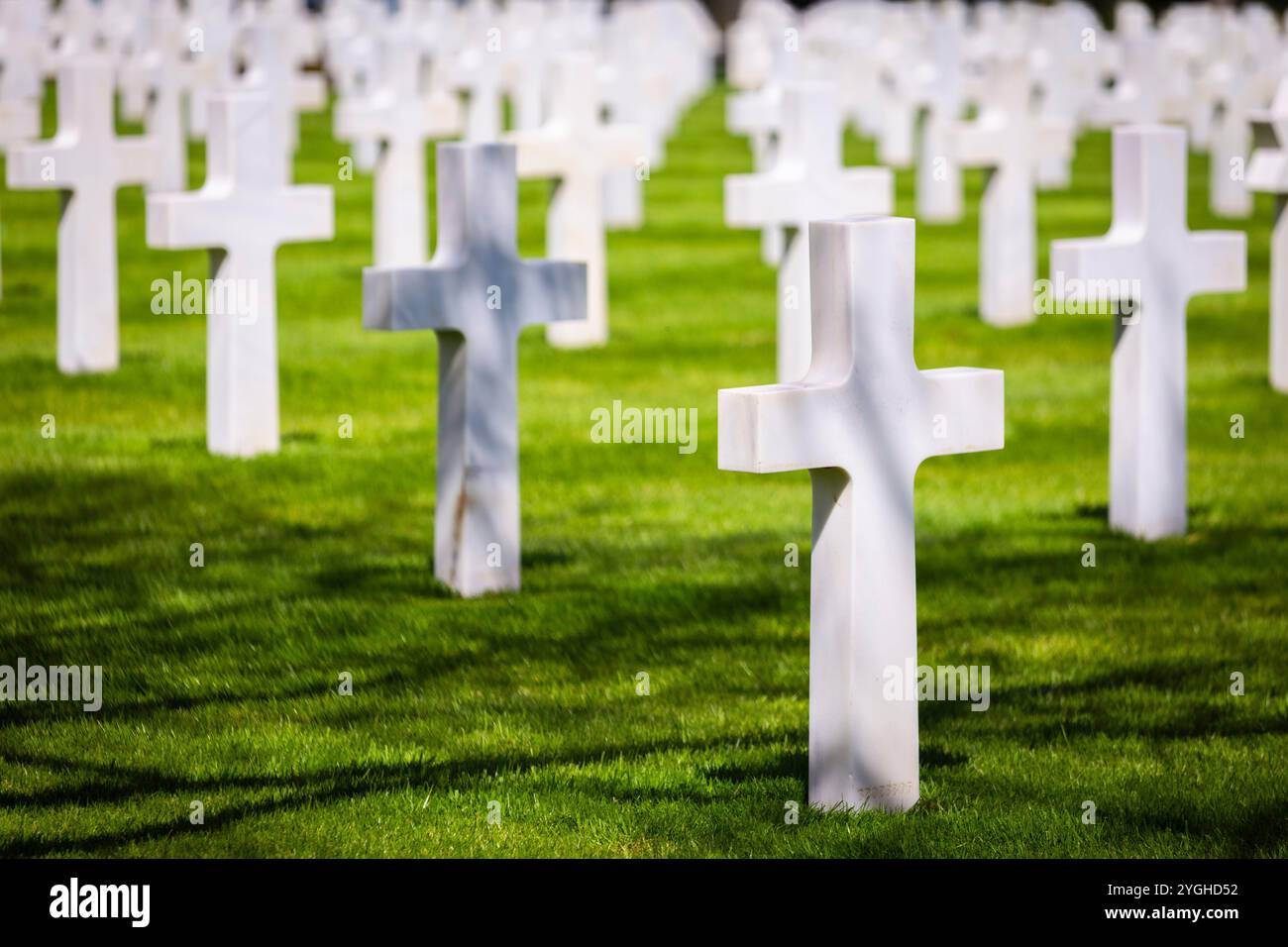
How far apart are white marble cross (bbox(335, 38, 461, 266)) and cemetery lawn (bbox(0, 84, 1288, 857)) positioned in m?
1.88

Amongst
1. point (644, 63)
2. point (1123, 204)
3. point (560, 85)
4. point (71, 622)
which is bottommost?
point (71, 622)

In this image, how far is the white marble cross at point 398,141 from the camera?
14.1 m

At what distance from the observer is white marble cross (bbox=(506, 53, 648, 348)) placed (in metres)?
12.5

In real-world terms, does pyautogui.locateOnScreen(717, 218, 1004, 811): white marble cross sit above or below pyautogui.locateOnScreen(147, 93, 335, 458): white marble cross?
below

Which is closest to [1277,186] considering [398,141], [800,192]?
[800,192]

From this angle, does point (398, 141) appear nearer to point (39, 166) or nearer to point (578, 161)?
point (578, 161)

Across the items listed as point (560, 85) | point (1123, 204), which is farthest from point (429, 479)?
point (560, 85)

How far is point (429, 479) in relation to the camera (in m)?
9.14

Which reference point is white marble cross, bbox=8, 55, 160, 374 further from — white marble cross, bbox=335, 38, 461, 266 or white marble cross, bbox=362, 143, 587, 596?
white marble cross, bbox=362, 143, 587, 596

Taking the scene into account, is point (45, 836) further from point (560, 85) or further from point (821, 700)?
point (560, 85)

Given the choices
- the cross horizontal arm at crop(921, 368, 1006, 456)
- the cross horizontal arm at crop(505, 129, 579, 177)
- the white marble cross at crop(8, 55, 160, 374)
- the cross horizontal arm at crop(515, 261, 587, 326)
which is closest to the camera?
the cross horizontal arm at crop(921, 368, 1006, 456)

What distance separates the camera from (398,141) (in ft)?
46.9

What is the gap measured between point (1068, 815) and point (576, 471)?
4588mm

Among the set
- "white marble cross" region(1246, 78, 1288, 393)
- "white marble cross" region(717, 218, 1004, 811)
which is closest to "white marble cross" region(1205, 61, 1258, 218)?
"white marble cross" region(1246, 78, 1288, 393)
